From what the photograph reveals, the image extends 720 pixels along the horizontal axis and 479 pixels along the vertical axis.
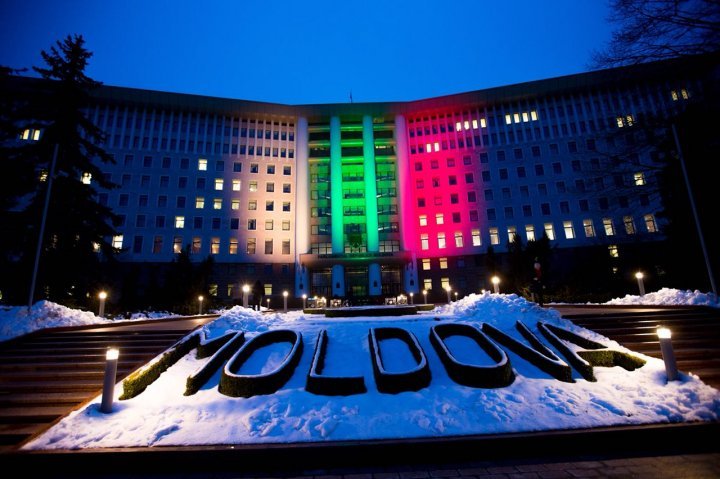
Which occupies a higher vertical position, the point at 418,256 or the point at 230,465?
the point at 418,256

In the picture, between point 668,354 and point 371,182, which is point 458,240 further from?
point 668,354

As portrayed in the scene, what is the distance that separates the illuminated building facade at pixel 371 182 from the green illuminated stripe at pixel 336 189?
0.23 metres

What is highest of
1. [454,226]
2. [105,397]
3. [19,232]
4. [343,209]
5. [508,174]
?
[508,174]

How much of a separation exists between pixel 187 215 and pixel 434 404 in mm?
46317

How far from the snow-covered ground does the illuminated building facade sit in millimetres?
30534

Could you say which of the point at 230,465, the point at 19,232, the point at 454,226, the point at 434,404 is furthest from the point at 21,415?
the point at 454,226

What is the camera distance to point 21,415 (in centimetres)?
591

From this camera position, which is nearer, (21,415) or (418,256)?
(21,415)

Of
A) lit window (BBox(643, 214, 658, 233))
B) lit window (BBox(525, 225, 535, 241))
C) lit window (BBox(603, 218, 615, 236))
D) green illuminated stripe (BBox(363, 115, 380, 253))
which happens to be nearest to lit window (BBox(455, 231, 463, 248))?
lit window (BBox(525, 225, 535, 241))

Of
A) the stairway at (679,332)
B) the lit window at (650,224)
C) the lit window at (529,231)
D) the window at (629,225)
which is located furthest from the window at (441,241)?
the stairway at (679,332)

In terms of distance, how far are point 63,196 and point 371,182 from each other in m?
36.7

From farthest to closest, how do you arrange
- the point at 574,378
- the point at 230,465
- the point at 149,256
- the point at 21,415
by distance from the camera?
the point at 149,256
the point at 574,378
the point at 21,415
the point at 230,465

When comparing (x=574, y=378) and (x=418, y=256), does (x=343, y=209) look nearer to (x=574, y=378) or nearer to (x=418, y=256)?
(x=418, y=256)

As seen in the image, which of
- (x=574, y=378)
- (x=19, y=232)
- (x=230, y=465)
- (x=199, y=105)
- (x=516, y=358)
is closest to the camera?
(x=230, y=465)
